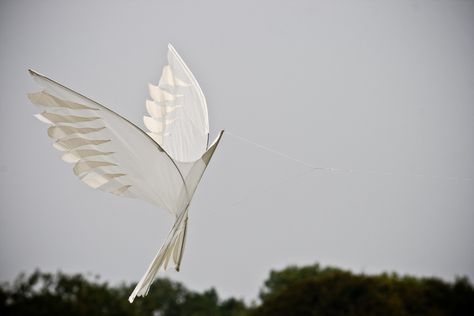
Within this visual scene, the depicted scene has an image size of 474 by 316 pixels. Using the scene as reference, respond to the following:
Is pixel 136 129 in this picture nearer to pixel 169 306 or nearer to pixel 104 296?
pixel 104 296

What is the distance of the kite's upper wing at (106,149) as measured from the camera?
36.8ft

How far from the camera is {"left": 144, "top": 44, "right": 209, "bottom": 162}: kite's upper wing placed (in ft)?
43.3

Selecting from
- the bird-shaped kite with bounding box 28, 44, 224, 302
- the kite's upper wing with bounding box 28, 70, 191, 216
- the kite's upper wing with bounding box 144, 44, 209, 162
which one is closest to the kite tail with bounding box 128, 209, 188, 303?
the bird-shaped kite with bounding box 28, 44, 224, 302

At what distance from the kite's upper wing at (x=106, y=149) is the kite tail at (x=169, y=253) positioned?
255mm

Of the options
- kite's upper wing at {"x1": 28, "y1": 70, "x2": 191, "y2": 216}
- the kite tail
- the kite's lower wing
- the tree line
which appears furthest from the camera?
the tree line

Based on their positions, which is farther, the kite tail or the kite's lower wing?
the kite tail

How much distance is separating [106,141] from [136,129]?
2.04 feet

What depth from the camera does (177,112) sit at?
1344cm

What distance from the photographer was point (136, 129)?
11.4 meters

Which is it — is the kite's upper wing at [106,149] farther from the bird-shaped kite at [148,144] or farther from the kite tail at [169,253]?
the kite tail at [169,253]

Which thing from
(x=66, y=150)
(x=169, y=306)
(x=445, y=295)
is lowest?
(x=66, y=150)

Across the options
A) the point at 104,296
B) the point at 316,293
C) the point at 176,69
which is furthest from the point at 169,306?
the point at 176,69

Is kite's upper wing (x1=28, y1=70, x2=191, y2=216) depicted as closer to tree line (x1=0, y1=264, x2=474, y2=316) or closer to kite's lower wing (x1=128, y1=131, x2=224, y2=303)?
kite's lower wing (x1=128, y1=131, x2=224, y2=303)

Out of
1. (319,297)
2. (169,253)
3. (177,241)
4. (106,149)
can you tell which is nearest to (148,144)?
(106,149)
